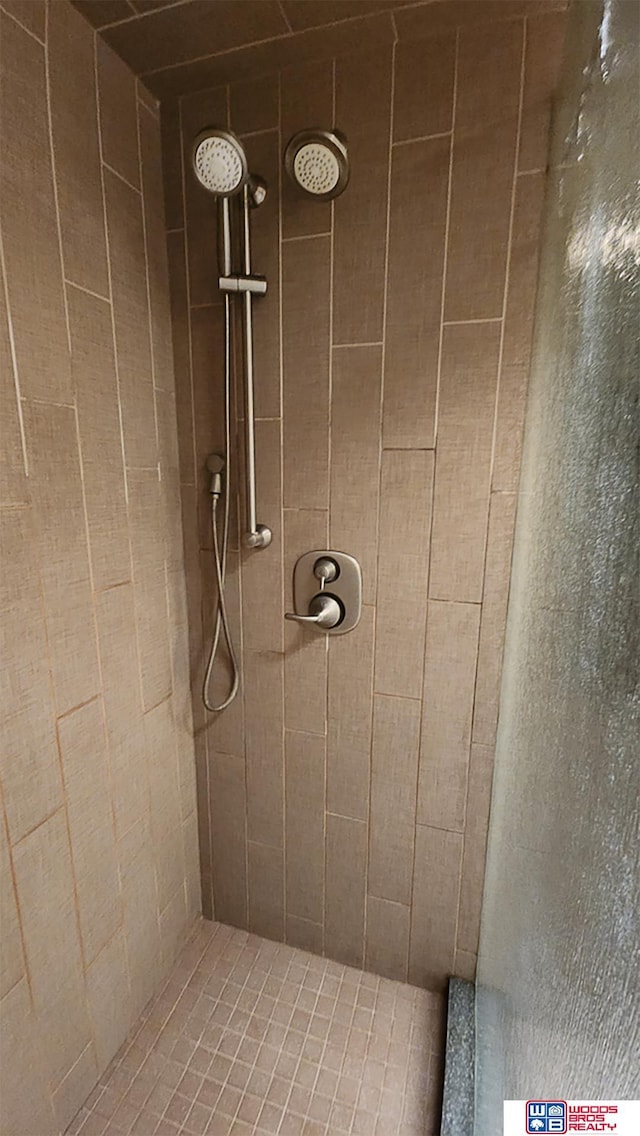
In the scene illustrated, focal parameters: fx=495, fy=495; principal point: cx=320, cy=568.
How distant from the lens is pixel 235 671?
139cm

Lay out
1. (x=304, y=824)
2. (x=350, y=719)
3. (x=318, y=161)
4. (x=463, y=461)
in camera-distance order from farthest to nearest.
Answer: (x=304, y=824) → (x=350, y=719) → (x=463, y=461) → (x=318, y=161)

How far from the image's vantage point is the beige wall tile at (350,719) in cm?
128

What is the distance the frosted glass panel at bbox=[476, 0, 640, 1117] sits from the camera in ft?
1.59

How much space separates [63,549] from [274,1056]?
1.36m

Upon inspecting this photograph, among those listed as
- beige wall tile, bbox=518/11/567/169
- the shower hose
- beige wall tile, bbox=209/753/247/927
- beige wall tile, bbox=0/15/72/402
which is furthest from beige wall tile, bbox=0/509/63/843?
beige wall tile, bbox=518/11/567/169

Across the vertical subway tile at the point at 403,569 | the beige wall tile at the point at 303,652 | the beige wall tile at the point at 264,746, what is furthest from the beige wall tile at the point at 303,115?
the beige wall tile at the point at 264,746

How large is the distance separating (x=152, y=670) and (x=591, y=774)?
107 cm

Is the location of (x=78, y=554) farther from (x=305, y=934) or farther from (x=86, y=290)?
(x=305, y=934)

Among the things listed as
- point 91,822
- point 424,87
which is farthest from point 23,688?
point 424,87

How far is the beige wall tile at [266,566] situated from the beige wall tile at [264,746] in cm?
6

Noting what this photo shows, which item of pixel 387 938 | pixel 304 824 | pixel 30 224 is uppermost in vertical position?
pixel 30 224

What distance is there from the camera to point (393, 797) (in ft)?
4.37

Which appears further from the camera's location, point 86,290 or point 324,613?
point 324,613

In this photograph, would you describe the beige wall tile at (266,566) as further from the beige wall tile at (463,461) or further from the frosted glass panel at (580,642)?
the frosted glass panel at (580,642)
